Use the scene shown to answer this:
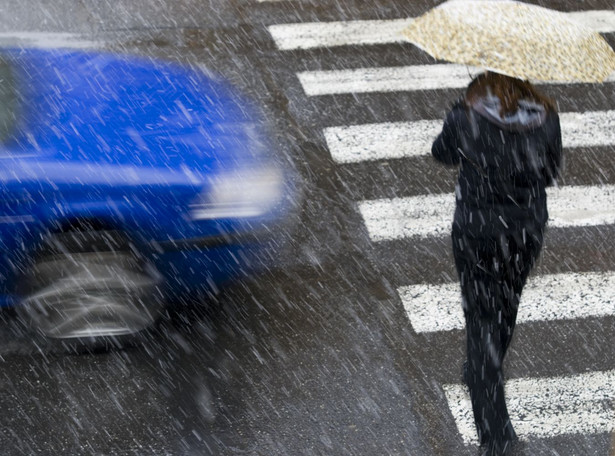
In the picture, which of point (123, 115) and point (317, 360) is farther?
point (123, 115)

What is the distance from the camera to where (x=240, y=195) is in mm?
5453

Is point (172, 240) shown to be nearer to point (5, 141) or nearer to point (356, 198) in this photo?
point (5, 141)

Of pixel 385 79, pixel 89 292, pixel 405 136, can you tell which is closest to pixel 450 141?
pixel 89 292

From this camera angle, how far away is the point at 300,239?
6.67 meters

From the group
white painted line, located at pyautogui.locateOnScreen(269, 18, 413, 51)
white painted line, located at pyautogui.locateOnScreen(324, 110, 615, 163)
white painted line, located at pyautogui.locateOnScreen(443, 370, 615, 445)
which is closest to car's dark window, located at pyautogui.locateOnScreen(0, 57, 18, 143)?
white painted line, located at pyautogui.locateOnScreen(324, 110, 615, 163)

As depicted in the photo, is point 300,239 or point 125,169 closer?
point 125,169

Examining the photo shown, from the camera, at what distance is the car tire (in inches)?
205

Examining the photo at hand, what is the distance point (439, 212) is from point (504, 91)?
3.07 m

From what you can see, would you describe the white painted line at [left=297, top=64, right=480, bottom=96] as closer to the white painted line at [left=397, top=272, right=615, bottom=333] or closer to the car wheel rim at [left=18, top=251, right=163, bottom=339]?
the white painted line at [left=397, top=272, right=615, bottom=333]

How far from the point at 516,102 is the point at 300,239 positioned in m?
2.80

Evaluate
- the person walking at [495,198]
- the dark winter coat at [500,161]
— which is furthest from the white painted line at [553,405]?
the dark winter coat at [500,161]

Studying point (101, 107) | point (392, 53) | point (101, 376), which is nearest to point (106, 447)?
point (101, 376)

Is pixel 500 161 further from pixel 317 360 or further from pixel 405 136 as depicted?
pixel 405 136

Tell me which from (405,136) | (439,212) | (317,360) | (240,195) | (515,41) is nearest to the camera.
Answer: (515,41)
